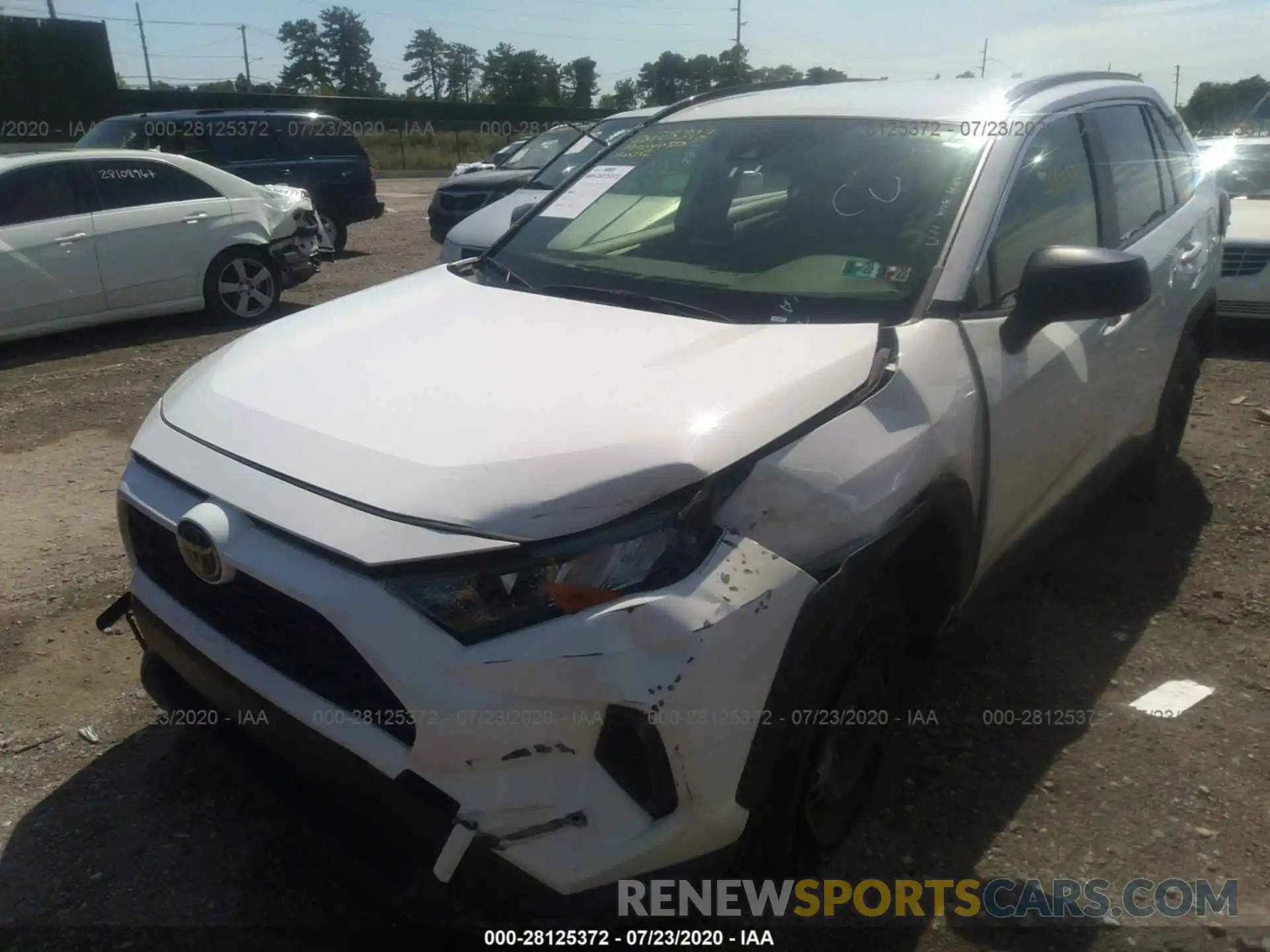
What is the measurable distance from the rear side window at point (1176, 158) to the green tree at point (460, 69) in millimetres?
72809

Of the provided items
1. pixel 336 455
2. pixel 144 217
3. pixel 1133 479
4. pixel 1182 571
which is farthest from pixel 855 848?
pixel 144 217

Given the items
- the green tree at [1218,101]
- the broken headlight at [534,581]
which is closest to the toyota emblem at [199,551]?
the broken headlight at [534,581]

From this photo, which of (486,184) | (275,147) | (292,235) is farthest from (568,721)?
(275,147)

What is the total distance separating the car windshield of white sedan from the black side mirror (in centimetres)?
25

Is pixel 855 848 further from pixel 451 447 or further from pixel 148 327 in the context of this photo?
pixel 148 327

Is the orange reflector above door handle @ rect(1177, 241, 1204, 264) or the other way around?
the other way around

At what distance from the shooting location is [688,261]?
9.54 feet

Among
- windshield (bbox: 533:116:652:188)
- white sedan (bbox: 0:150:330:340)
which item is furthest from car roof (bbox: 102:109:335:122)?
windshield (bbox: 533:116:652:188)

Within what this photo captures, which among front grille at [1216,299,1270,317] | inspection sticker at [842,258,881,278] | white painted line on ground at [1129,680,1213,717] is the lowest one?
white painted line on ground at [1129,680,1213,717]

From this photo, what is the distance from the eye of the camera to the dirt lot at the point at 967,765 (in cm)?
237

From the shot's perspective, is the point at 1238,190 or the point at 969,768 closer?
the point at 969,768

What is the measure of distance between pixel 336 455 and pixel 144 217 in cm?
736

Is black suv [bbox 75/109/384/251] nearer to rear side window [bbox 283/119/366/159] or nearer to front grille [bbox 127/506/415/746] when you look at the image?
rear side window [bbox 283/119/366/159]

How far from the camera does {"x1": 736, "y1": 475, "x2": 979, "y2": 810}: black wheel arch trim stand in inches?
74.3
